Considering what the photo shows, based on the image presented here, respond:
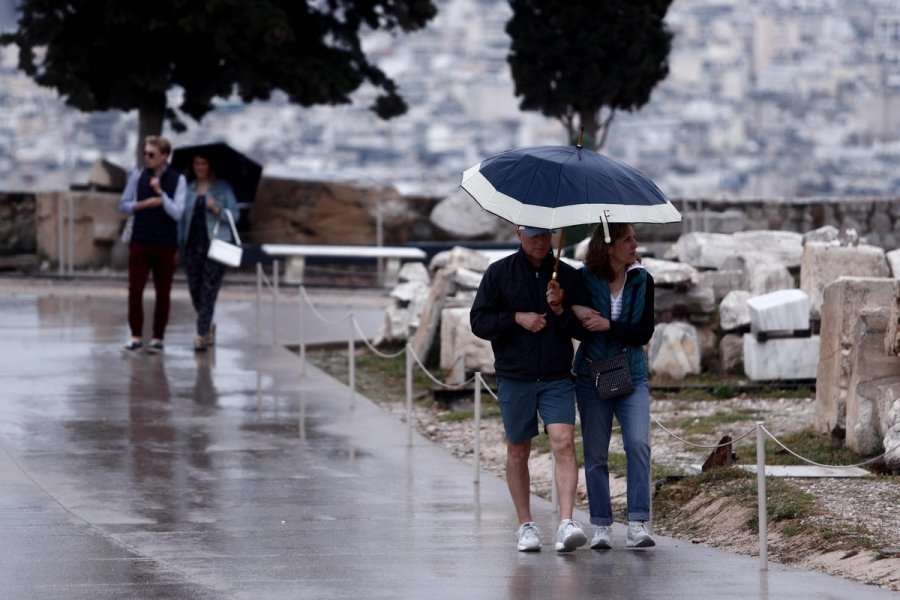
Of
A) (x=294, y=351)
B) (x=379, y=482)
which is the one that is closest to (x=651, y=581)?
(x=379, y=482)

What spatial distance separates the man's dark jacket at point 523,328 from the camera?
6758mm

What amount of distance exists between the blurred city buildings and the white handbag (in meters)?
64.1

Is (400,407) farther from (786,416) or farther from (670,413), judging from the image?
(786,416)

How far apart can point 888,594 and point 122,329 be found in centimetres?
1062

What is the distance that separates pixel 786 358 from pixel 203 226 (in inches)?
213

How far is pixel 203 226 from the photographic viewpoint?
13.2 m

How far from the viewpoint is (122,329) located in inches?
591

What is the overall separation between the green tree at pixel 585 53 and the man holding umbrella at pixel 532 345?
55.4 feet

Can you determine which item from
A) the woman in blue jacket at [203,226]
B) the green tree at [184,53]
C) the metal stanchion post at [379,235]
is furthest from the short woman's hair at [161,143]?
the metal stanchion post at [379,235]

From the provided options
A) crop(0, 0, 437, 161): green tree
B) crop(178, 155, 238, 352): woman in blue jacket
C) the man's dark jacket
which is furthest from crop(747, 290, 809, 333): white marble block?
crop(0, 0, 437, 161): green tree

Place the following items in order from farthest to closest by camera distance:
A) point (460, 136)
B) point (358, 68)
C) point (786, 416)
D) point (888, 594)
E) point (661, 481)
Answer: point (460, 136)
point (358, 68)
point (786, 416)
point (661, 481)
point (888, 594)

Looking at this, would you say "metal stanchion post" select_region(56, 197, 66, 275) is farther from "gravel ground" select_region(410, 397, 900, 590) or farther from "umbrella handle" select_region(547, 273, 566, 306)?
"umbrella handle" select_region(547, 273, 566, 306)

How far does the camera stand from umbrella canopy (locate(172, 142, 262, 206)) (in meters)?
13.3

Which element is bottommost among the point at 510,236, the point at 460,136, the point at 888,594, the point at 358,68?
the point at 888,594
